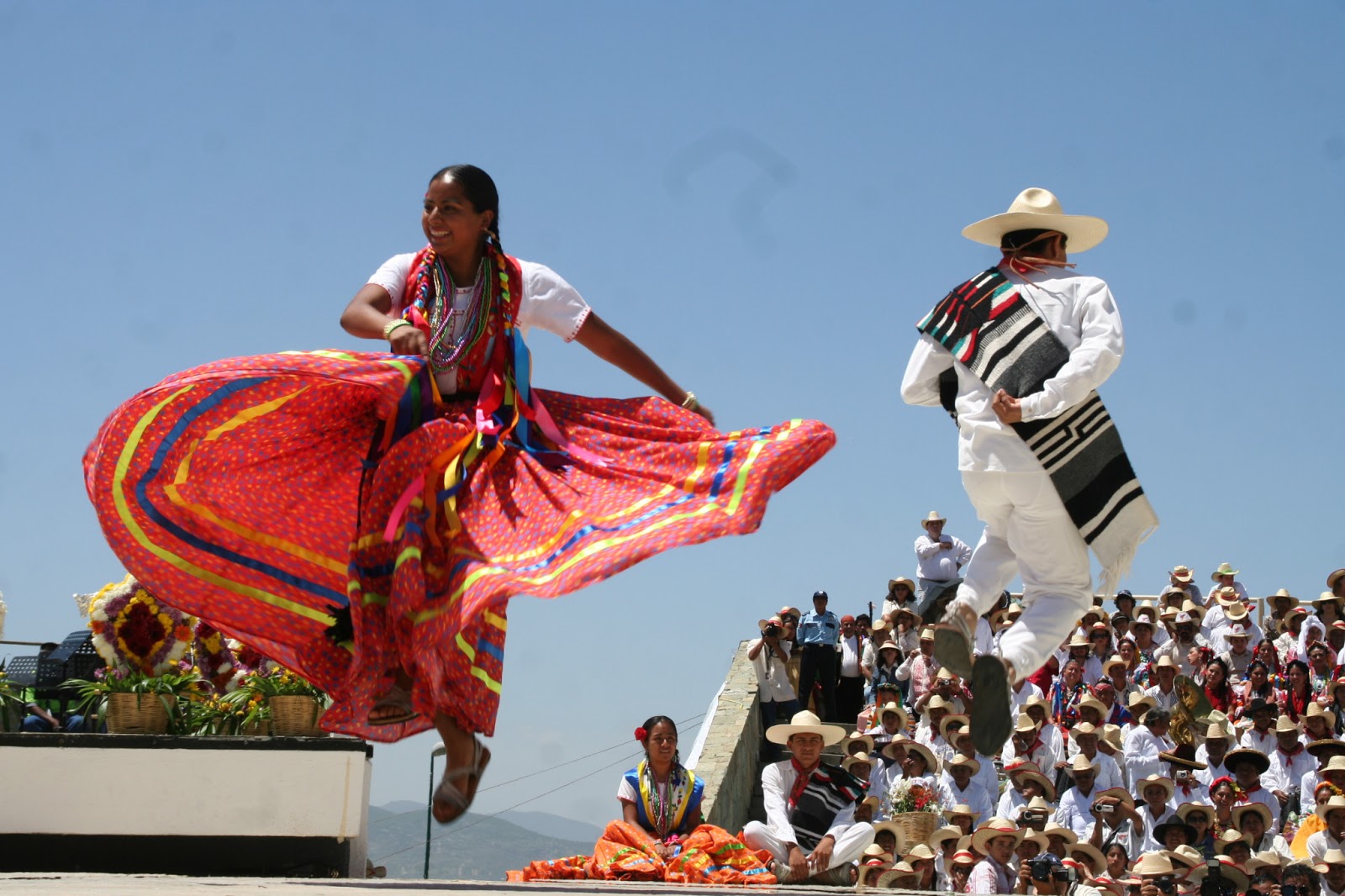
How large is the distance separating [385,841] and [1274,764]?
4039cm

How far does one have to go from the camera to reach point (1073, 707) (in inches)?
500

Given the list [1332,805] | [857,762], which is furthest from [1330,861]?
[857,762]

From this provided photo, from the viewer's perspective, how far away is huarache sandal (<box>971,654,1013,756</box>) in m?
5.91

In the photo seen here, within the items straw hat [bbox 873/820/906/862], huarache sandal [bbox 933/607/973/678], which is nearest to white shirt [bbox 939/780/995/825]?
straw hat [bbox 873/820/906/862]

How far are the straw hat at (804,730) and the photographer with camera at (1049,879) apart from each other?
137 cm

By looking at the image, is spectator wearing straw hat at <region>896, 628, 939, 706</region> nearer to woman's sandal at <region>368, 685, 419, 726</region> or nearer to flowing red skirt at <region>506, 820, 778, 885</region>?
flowing red skirt at <region>506, 820, 778, 885</region>

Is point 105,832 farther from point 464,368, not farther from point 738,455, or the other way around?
point 738,455

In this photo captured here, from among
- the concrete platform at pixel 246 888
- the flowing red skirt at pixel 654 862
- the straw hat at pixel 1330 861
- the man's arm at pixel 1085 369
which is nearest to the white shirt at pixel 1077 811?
the straw hat at pixel 1330 861

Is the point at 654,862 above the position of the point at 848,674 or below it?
below

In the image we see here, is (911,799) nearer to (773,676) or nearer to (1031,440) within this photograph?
Answer: (773,676)

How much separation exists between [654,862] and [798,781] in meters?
1.37

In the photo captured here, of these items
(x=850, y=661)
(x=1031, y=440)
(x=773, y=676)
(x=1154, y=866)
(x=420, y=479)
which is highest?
(x=1031, y=440)

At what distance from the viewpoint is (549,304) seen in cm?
612

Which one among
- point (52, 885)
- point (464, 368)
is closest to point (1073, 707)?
point (464, 368)
